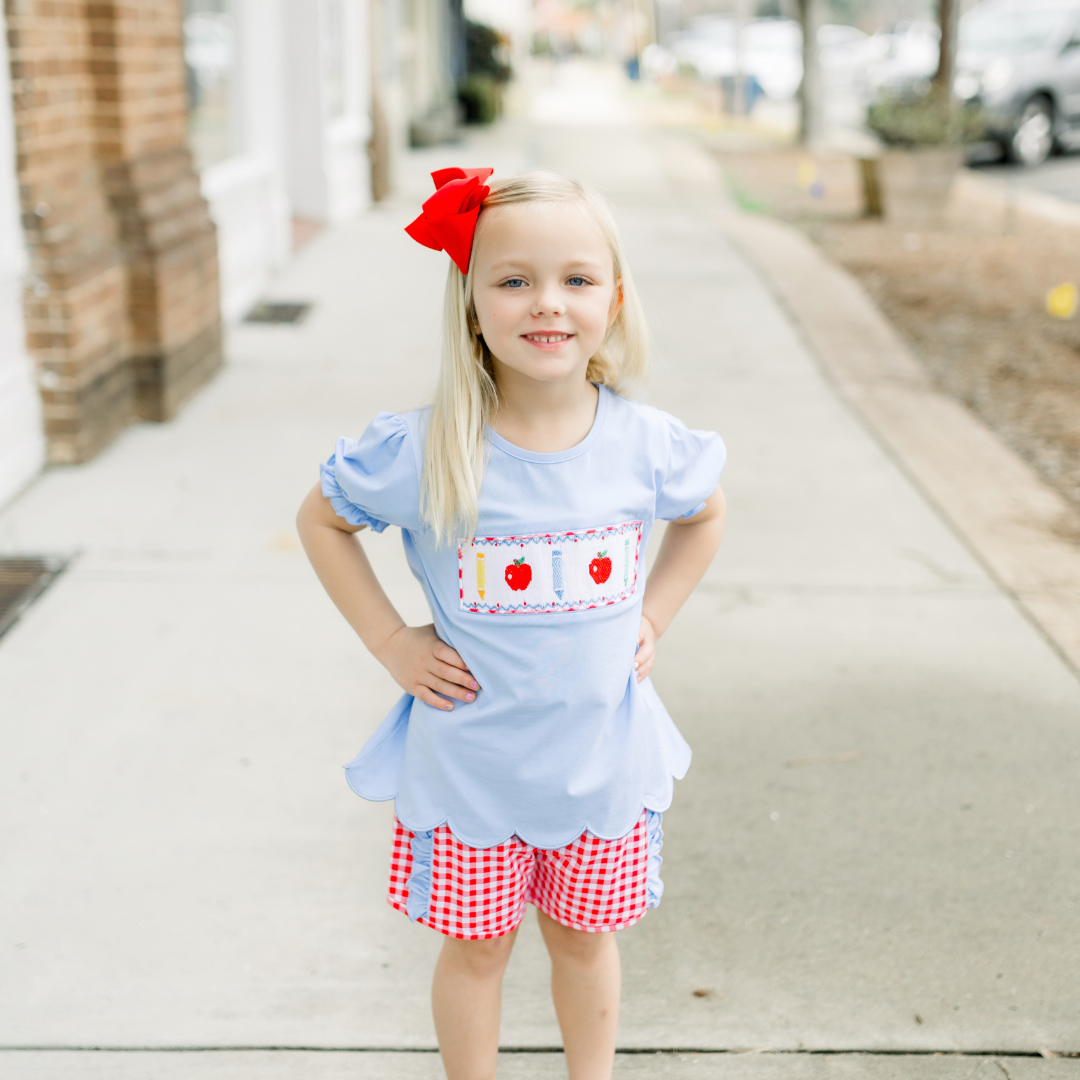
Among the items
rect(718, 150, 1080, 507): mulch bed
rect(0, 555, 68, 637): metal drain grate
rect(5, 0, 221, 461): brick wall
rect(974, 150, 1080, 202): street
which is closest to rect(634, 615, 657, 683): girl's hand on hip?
rect(0, 555, 68, 637): metal drain grate

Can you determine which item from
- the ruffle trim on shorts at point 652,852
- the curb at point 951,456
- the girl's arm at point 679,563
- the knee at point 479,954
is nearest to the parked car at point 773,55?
the curb at point 951,456

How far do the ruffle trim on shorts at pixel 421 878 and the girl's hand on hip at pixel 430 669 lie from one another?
21 centimetres

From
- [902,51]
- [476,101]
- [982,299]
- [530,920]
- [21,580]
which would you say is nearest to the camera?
[530,920]

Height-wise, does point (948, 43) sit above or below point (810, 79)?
above

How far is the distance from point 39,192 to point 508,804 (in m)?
3.70

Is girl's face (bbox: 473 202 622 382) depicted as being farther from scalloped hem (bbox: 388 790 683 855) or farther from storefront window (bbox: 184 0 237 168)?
storefront window (bbox: 184 0 237 168)

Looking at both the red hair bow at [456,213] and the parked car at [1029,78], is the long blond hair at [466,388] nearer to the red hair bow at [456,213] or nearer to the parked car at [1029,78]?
the red hair bow at [456,213]

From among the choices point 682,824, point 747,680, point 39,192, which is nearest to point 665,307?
point 39,192

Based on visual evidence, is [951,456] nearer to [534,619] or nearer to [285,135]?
[534,619]

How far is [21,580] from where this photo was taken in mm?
4039

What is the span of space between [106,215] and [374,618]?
399 cm

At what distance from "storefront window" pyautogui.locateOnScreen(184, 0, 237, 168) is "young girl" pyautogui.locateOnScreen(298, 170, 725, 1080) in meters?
5.43

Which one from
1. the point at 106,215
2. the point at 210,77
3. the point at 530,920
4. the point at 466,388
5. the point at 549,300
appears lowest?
the point at 530,920

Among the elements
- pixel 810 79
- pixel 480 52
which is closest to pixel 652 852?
pixel 810 79
